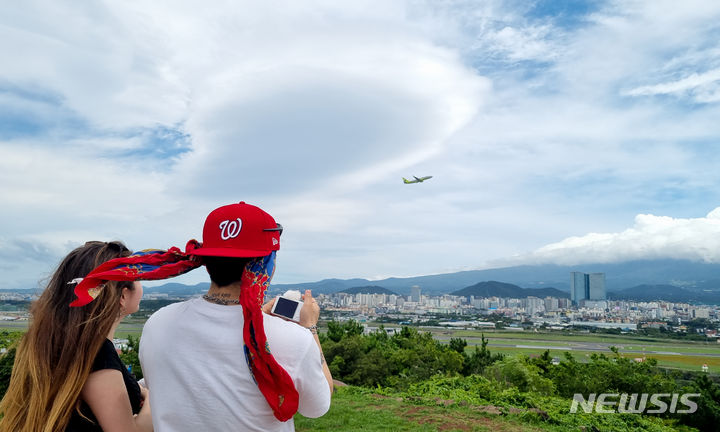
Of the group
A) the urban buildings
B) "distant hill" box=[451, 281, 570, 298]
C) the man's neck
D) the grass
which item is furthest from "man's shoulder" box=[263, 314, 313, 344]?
"distant hill" box=[451, 281, 570, 298]

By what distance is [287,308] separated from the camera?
73.5 inches

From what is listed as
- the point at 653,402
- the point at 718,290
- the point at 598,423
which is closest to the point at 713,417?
the point at 653,402

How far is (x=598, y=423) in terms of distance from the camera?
695 centimetres

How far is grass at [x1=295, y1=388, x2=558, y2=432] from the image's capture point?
21.7ft

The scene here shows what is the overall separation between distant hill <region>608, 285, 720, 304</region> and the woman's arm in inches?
7088

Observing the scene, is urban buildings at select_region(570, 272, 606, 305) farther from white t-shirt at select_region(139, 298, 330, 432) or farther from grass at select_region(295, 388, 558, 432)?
white t-shirt at select_region(139, 298, 330, 432)

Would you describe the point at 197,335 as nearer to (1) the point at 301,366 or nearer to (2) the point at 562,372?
(1) the point at 301,366

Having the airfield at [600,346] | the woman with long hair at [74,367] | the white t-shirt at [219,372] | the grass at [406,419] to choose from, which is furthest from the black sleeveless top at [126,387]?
the airfield at [600,346]

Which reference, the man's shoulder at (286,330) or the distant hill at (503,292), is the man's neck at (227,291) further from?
the distant hill at (503,292)

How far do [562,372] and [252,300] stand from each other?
41.4 ft

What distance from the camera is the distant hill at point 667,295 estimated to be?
15788 centimetres

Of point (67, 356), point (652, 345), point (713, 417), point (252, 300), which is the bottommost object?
point (652, 345)

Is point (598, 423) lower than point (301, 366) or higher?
lower

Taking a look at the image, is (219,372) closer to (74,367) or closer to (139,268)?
(139,268)
